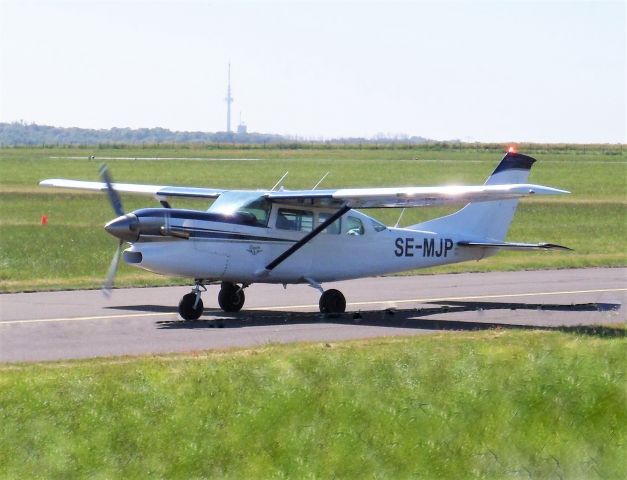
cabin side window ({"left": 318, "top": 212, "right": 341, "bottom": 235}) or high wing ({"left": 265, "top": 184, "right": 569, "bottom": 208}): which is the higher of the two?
high wing ({"left": 265, "top": 184, "right": 569, "bottom": 208})

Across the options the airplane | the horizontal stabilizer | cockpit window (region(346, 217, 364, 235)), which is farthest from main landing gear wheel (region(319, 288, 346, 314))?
the horizontal stabilizer

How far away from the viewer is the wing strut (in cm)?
1961

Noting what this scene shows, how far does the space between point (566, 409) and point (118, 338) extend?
22.1ft

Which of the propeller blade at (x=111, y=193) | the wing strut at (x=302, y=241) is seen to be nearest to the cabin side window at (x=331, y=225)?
the wing strut at (x=302, y=241)

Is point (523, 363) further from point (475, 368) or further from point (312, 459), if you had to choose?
point (312, 459)

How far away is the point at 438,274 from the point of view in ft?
85.1

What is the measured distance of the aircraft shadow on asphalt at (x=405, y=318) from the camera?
59.3 ft

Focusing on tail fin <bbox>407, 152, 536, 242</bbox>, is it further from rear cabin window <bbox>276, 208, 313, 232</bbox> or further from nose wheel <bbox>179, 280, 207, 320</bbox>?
nose wheel <bbox>179, 280, 207, 320</bbox>

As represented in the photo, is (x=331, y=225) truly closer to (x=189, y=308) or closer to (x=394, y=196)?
(x=394, y=196)

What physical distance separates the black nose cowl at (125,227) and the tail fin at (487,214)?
19.2ft

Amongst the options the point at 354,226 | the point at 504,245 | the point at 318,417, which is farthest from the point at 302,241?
the point at 318,417

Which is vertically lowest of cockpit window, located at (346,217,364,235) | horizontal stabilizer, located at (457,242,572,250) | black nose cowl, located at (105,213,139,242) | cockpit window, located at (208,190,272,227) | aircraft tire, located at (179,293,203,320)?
aircraft tire, located at (179,293,203,320)

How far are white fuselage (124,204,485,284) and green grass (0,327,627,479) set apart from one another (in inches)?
175

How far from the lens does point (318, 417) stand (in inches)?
472
